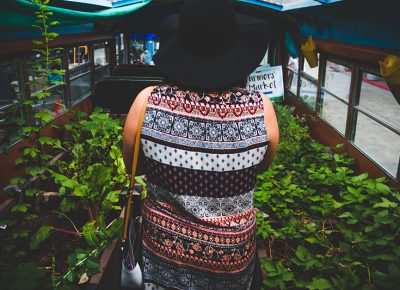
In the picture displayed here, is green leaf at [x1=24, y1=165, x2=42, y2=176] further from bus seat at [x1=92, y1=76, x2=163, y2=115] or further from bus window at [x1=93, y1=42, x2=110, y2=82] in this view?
bus window at [x1=93, y1=42, x2=110, y2=82]

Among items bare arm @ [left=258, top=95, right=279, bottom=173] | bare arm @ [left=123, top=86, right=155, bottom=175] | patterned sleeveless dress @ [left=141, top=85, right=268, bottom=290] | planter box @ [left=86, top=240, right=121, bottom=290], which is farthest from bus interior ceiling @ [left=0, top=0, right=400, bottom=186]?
bare arm @ [left=258, top=95, right=279, bottom=173]

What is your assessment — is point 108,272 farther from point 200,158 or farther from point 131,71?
point 131,71

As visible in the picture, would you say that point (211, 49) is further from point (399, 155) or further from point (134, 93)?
point (134, 93)

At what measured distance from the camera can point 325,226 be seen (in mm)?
3359

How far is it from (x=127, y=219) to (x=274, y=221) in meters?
1.94

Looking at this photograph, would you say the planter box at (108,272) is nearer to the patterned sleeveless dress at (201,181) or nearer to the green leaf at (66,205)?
the green leaf at (66,205)

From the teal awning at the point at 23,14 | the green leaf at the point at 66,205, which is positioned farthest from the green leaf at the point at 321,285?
the teal awning at the point at 23,14

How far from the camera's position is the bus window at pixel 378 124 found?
3.60 m

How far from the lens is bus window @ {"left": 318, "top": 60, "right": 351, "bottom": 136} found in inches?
201

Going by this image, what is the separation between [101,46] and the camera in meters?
7.35

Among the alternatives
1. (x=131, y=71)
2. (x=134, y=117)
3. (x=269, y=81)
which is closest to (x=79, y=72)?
(x=131, y=71)

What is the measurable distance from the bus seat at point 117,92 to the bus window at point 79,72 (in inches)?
12.1

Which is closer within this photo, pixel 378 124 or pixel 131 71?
pixel 378 124

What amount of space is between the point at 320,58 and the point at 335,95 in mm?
884
